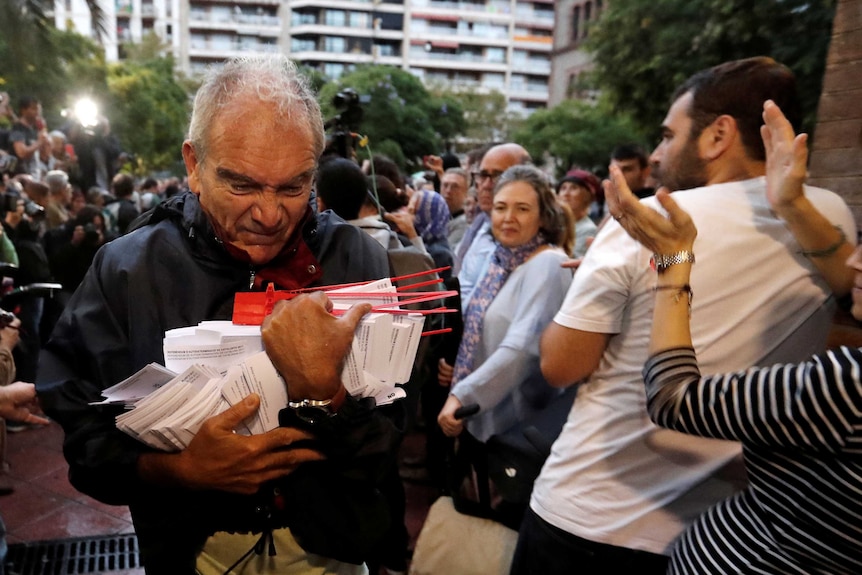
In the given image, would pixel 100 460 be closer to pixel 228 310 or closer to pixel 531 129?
pixel 228 310

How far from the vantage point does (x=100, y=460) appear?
1229mm

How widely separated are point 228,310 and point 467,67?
73.0 metres

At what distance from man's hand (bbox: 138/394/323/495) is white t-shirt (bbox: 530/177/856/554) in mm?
784

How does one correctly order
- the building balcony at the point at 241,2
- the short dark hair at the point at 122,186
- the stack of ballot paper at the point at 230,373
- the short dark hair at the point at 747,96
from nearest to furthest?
the stack of ballot paper at the point at 230,373
the short dark hair at the point at 747,96
the short dark hair at the point at 122,186
the building balcony at the point at 241,2

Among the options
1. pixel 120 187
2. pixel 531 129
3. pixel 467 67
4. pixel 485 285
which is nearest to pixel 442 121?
pixel 531 129

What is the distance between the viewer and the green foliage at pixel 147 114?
92.9ft

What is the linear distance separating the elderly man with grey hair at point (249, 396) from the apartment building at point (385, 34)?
68.1 meters

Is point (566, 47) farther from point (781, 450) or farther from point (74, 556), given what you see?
point (781, 450)

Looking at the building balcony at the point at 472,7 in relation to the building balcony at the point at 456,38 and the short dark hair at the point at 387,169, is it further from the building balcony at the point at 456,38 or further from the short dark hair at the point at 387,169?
the short dark hair at the point at 387,169

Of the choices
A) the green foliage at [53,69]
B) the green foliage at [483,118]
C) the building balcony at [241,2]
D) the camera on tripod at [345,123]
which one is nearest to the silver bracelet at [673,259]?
the camera on tripod at [345,123]

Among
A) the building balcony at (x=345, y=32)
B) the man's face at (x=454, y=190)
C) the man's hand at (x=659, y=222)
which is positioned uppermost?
the building balcony at (x=345, y=32)

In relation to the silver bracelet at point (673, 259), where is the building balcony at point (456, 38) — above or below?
above

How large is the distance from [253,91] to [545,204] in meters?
1.92

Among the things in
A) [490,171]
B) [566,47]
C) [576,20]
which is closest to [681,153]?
[490,171]
